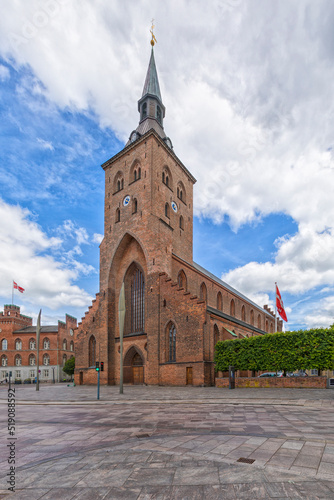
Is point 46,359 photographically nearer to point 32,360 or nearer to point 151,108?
point 32,360

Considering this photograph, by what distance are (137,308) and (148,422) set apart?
78.1 feet

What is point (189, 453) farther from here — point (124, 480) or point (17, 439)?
point (17, 439)

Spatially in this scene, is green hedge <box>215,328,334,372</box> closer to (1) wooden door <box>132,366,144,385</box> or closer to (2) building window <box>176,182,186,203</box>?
(1) wooden door <box>132,366,144,385</box>

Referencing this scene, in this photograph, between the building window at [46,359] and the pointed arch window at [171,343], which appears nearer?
the pointed arch window at [171,343]

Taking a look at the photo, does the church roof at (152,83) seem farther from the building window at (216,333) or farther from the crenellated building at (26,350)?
the crenellated building at (26,350)

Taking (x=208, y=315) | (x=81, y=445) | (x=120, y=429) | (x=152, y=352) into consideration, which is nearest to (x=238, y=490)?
(x=81, y=445)

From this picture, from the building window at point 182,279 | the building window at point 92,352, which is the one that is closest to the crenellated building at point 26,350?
the building window at point 92,352

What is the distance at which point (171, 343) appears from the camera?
29.0 meters

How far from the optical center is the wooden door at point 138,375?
103 ft

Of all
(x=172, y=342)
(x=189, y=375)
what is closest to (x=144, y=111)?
(x=172, y=342)

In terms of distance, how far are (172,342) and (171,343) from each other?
0.16 m

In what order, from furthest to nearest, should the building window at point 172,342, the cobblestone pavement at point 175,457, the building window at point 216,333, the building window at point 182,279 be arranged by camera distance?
1. the building window at point 182,279
2. the building window at point 216,333
3. the building window at point 172,342
4. the cobblestone pavement at point 175,457

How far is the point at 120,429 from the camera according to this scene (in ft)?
29.9

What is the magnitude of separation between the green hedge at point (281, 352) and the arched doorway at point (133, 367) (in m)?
8.57
